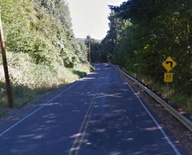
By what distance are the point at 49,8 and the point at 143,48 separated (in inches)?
1289

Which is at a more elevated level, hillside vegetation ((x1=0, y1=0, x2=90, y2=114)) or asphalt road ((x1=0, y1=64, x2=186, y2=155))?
hillside vegetation ((x1=0, y1=0, x2=90, y2=114))

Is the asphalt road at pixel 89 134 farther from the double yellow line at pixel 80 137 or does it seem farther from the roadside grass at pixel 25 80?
the roadside grass at pixel 25 80

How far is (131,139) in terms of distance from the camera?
7.99 m

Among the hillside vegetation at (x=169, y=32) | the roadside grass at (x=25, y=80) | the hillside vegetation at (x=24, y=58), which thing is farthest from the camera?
the hillside vegetation at (x=24, y=58)

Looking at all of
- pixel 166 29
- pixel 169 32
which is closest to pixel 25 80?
pixel 166 29

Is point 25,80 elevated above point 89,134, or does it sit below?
above

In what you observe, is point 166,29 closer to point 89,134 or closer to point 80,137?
point 89,134

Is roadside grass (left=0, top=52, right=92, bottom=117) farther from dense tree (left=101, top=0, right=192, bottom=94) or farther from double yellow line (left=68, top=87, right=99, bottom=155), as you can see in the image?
dense tree (left=101, top=0, right=192, bottom=94)

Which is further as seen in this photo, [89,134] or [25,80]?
[25,80]

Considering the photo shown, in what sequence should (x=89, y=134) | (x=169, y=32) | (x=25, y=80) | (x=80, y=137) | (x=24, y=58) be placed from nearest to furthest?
(x=80, y=137), (x=89, y=134), (x=169, y=32), (x=25, y=80), (x=24, y=58)

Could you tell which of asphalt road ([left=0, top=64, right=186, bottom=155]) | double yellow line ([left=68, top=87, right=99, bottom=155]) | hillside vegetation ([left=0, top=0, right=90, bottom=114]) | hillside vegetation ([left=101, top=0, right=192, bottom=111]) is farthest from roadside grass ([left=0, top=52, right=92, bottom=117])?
hillside vegetation ([left=101, top=0, right=192, bottom=111])

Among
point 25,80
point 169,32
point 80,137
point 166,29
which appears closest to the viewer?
point 80,137

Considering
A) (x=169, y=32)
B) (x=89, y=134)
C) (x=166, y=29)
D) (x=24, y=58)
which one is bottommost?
(x=89, y=134)

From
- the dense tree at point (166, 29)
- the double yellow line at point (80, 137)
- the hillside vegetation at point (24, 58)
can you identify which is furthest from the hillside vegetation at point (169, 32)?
the hillside vegetation at point (24, 58)
